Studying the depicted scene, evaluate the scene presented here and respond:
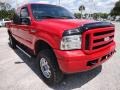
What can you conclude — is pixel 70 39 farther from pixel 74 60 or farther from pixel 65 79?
pixel 65 79

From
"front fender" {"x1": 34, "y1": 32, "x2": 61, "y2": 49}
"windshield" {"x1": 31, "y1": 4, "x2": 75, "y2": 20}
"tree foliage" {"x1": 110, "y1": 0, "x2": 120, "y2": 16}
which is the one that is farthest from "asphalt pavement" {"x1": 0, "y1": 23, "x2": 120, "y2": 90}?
"tree foliage" {"x1": 110, "y1": 0, "x2": 120, "y2": 16}

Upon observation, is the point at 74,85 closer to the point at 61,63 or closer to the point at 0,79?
the point at 61,63

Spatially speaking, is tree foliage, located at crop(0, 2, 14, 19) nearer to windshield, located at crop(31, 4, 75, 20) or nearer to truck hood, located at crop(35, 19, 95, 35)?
windshield, located at crop(31, 4, 75, 20)

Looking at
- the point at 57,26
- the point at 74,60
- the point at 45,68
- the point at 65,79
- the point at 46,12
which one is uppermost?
the point at 46,12

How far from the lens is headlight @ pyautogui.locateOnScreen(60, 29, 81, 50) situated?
11.8 feet

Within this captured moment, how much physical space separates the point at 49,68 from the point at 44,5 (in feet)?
7.44

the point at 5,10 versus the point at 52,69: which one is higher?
the point at 5,10

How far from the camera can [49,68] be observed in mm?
4160

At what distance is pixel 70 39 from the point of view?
142 inches

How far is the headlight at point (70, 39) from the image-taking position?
3.60 metres

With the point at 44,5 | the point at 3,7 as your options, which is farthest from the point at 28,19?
the point at 3,7

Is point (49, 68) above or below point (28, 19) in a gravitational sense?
below

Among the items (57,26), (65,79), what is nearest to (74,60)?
(57,26)

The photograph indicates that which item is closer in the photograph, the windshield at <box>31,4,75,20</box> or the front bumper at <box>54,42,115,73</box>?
the front bumper at <box>54,42,115,73</box>
